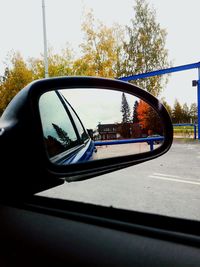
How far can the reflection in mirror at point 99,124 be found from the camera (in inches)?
37.9

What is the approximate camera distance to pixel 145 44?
28922 mm

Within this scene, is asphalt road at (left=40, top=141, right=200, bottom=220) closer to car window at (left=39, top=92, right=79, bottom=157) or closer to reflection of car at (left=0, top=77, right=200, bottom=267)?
reflection of car at (left=0, top=77, right=200, bottom=267)

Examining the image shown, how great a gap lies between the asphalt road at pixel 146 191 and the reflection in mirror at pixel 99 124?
166 cm

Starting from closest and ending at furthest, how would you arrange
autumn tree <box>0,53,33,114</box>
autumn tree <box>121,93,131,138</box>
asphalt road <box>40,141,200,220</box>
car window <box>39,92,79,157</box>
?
car window <box>39,92,79,157</box> → autumn tree <box>121,93,131,138</box> → asphalt road <box>40,141,200,220</box> → autumn tree <box>0,53,33,114</box>

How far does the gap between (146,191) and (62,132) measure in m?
3.18

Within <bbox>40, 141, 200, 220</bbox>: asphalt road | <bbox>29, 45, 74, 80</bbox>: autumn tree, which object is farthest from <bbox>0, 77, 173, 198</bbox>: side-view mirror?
<bbox>29, 45, 74, 80</bbox>: autumn tree

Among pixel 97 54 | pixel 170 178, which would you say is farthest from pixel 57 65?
pixel 170 178

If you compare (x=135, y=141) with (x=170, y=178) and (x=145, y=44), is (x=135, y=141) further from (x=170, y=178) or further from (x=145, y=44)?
(x=145, y=44)

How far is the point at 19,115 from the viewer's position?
65cm

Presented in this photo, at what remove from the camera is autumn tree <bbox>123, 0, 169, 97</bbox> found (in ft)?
90.0

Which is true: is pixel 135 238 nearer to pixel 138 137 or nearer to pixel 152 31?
pixel 138 137

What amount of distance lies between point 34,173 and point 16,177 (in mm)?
81

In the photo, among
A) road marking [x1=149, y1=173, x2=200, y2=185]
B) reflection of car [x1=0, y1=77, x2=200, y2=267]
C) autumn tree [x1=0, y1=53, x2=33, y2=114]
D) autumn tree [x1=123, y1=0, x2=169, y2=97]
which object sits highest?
autumn tree [x1=123, y1=0, x2=169, y2=97]

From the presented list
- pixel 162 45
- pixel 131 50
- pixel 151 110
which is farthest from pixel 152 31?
pixel 151 110
